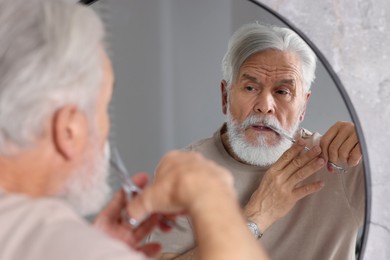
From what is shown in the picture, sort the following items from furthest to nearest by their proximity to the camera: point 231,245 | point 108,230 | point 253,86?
point 253,86, point 108,230, point 231,245

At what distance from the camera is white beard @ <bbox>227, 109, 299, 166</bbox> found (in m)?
0.89

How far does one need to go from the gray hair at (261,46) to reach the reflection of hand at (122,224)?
22 cm

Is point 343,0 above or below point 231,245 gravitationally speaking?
above

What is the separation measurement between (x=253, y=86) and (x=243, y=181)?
0.43ft

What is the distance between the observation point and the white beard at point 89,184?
2.22 ft

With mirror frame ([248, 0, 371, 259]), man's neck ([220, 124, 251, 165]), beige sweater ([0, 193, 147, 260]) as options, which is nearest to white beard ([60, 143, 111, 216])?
beige sweater ([0, 193, 147, 260])

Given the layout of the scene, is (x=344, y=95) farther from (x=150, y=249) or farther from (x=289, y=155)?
(x=150, y=249)

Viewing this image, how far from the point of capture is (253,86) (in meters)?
0.88

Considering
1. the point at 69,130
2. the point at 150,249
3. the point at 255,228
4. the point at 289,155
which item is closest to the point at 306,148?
the point at 289,155

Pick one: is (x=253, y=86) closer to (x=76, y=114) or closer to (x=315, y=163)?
(x=315, y=163)

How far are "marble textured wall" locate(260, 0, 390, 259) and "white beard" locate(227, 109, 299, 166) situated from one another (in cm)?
12

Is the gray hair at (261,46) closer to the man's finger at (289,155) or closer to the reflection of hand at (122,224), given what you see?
the man's finger at (289,155)

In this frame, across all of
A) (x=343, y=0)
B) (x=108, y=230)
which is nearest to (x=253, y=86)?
(x=343, y=0)

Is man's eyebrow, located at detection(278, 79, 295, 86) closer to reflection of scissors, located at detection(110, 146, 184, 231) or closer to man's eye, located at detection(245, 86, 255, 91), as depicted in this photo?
man's eye, located at detection(245, 86, 255, 91)
